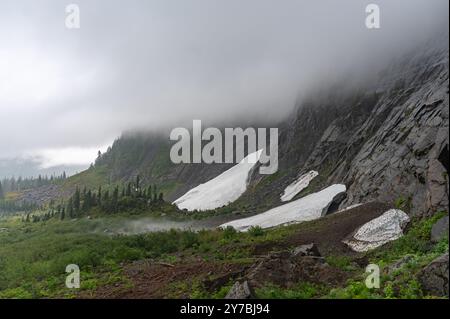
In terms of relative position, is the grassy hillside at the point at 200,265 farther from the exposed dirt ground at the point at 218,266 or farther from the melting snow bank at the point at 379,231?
the melting snow bank at the point at 379,231

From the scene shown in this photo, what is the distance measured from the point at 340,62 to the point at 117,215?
166 ft

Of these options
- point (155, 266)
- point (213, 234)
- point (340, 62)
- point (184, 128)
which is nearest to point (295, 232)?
point (213, 234)

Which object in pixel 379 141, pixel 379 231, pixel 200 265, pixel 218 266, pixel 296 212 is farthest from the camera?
pixel 296 212

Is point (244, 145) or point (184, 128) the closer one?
point (244, 145)

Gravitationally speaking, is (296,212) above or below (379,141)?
below

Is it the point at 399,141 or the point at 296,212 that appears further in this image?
the point at 296,212

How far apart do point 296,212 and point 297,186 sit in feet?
58.0

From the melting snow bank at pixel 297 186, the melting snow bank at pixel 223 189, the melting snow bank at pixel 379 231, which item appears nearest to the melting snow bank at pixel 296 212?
the melting snow bank at pixel 297 186

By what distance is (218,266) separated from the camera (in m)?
18.9

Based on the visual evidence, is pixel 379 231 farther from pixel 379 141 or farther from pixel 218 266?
pixel 379 141

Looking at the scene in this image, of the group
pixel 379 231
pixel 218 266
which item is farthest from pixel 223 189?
pixel 218 266

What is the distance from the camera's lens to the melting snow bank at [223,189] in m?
83.2
